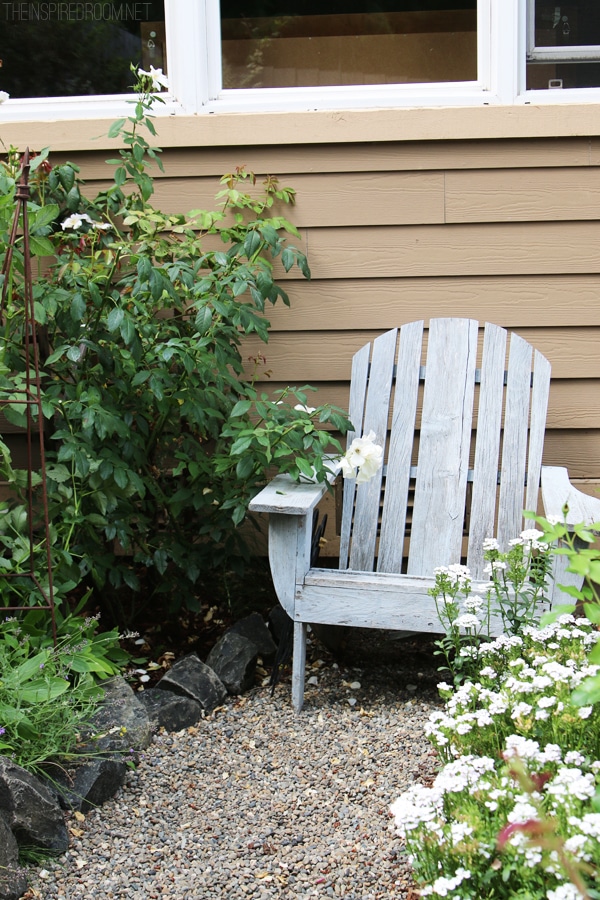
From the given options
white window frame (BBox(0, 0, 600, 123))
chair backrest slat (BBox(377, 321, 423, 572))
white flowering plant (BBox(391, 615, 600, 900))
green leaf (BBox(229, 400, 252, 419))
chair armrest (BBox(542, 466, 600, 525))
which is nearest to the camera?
white flowering plant (BBox(391, 615, 600, 900))

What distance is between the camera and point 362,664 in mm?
2883

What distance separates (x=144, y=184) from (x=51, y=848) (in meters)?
1.99

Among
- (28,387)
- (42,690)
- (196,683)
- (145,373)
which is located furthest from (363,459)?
(42,690)

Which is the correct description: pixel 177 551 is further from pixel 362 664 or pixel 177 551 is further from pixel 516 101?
pixel 516 101

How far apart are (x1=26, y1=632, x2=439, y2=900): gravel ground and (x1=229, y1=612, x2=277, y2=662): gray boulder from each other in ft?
0.49

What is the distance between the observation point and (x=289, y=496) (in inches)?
96.6

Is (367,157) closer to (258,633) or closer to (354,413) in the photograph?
(354,413)

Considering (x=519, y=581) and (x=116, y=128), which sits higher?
(x=116, y=128)

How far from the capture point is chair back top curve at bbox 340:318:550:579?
271cm

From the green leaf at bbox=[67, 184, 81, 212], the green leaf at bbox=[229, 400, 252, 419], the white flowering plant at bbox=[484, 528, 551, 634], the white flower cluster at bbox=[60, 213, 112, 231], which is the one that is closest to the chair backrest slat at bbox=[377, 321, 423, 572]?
the white flowering plant at bbox=[484, 528, 551, 634]

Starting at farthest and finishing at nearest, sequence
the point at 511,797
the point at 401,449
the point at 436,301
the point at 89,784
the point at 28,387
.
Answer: the point at 436,301 → the point at 401,449 → the point at 28,387 → the point at 89,784 → the point at 511,797

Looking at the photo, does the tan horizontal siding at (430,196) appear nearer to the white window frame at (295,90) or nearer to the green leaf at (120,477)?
the white window frame at (295,90)

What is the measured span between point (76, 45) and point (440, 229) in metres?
1.46

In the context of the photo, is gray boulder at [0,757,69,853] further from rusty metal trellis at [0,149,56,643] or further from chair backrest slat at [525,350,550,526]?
chair backrest slat at [525,350,550,526]
